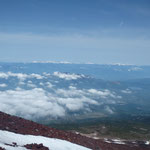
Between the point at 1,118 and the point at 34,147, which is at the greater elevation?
the point at 1,118

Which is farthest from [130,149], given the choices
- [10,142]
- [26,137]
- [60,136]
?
[10,142]

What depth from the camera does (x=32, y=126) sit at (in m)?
27.2

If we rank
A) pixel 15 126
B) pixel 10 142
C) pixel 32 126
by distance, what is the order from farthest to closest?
pixel 32 126 < pixel 15 126 < pixel 10 142

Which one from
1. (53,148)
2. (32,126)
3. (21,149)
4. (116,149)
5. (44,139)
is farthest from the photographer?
(116,149)

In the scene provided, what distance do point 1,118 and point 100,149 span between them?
14240 millimetres

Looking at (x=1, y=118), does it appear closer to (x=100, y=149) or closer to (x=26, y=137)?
(x=26, y=137)

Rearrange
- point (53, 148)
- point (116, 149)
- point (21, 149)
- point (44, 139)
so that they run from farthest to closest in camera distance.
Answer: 1. point (116, 149)
2. point (44, 139)
3. point (53, 148)
4. point (21, 149)

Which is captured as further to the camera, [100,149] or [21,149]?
[100,149]

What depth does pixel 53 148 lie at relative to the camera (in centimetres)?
2069

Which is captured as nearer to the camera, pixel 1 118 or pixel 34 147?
pixel 34 147

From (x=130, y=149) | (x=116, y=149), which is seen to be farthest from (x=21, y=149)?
(x=130, y=149)

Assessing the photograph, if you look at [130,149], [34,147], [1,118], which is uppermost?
[1,118]

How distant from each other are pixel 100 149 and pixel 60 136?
18.9ft

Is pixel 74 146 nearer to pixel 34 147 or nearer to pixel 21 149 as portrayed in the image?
pixel 34 147
